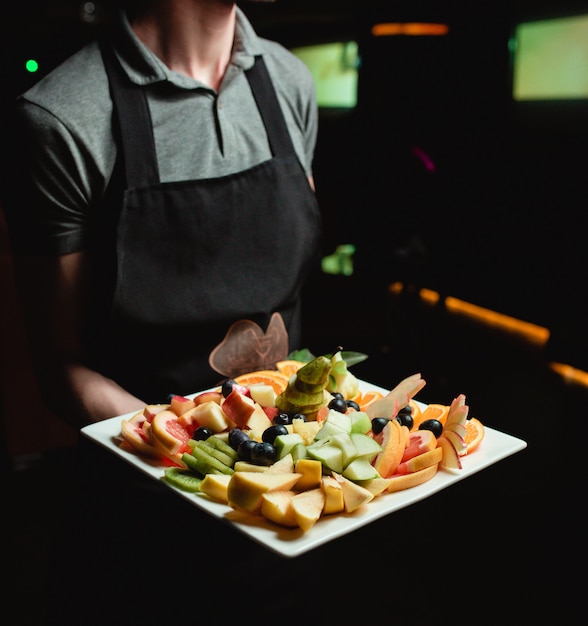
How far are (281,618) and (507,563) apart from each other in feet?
4.46

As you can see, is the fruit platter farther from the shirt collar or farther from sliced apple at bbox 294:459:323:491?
the shirt collar

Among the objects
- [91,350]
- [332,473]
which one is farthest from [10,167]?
[332,473]

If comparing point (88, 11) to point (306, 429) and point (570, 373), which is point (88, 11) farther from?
point (306, 429)

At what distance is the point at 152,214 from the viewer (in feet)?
4.29

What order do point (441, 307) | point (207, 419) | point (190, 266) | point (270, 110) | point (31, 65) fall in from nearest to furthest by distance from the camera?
1. point (207, 419)
2. point (190, 266)
3. point (270, 110)
4. point (31, 65)
5. point (441, 307)

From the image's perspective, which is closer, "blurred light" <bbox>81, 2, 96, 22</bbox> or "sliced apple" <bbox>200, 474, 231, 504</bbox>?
"sliced apple" <bbox>200, 474, 231, 504</bbox>

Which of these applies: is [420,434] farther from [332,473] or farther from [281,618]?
[281,618]

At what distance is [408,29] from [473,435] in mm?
3477

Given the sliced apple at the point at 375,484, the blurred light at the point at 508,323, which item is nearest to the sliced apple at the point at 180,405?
the sliced apple at the point at 375,484

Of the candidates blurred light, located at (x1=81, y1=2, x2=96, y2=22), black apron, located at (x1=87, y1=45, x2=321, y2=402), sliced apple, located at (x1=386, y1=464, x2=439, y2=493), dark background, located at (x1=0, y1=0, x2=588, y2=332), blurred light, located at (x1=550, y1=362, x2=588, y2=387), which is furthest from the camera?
blurred light, located at (x1=81, y1=2, x2=96, y2=22)

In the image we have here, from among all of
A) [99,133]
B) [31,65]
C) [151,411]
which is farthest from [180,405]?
[31,65]

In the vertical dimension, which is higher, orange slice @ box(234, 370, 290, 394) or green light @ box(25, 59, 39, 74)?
green light @ box(25, 59, 39, 74)

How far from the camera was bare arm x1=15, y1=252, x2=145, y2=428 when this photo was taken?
1285 mm

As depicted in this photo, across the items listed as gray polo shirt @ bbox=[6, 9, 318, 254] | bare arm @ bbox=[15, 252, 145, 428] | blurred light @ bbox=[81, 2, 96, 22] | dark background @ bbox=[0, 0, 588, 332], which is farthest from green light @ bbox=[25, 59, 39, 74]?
blurred light @ bbox=[81, 2, 96, 22]
